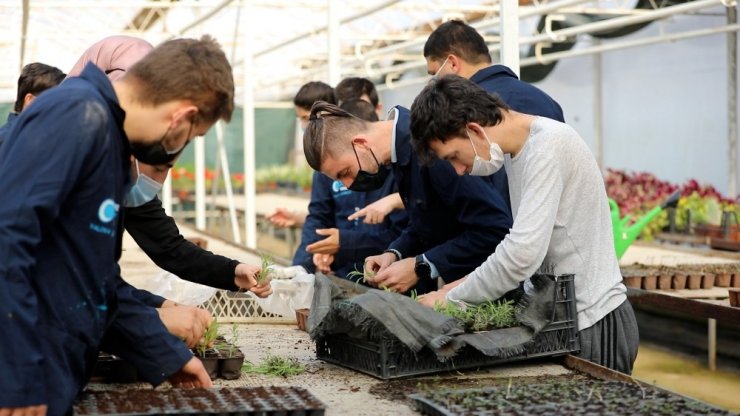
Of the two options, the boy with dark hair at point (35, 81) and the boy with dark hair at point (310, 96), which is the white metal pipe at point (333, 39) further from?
the boy with dark hair at point (35, 81)

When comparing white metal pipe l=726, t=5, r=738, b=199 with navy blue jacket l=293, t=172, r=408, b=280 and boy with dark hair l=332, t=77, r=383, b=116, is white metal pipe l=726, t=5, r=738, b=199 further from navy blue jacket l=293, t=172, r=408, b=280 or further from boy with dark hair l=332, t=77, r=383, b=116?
navy blue jacket l=293, t=172, r=408, b=280

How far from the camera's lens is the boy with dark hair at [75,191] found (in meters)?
1.83

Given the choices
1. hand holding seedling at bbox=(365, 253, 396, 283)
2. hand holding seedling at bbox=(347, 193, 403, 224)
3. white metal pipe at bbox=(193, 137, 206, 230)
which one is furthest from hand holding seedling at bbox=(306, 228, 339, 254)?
white metal pipe at bbox=(193, 137, 206, 230)

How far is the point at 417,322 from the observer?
263 cm

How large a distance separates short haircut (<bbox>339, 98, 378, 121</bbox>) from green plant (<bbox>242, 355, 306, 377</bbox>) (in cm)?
155

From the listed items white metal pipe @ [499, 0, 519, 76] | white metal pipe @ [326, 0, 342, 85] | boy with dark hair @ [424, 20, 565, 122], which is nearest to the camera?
boy with dark hair @ [424, 20, 565, 122]

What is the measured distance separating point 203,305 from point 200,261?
0.99 m

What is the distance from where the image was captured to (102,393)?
2.34m

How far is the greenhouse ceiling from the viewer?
10180 mm

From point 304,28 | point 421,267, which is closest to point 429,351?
point 421,267

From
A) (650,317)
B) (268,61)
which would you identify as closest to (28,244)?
(650,317)

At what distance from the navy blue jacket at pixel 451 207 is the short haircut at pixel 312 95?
1.41 m

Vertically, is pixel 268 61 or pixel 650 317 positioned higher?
pixel 268 61

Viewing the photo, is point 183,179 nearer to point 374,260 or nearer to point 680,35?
point 680,35
